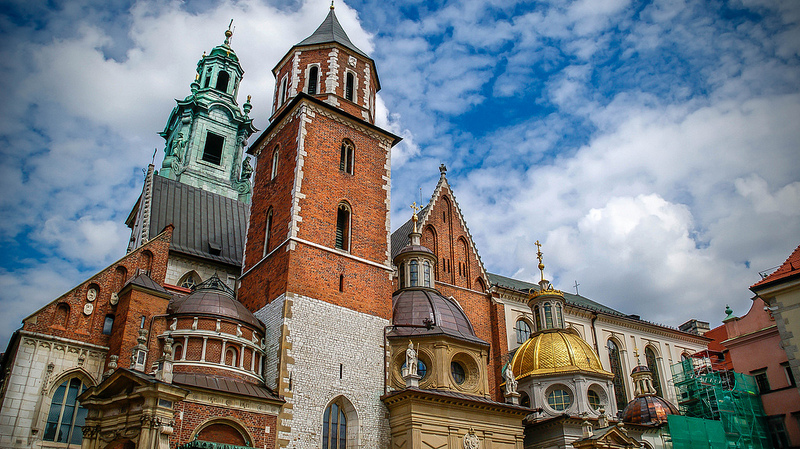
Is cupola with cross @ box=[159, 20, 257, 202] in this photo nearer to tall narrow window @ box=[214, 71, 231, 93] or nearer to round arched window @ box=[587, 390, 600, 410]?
tall narrow window @ box=[214, 71, 231, 93]

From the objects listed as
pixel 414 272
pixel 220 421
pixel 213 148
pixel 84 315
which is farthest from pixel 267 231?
pixel 213 148

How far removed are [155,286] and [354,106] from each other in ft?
36.3

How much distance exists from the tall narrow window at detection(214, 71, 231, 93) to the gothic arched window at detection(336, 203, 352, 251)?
32484 millimetres

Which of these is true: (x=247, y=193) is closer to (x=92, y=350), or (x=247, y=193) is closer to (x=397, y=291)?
(x=397, y=291)

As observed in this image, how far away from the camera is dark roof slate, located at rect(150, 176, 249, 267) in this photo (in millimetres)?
29484

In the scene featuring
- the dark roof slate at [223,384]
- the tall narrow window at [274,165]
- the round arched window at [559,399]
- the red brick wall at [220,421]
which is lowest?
the red brick wall at [220,421]

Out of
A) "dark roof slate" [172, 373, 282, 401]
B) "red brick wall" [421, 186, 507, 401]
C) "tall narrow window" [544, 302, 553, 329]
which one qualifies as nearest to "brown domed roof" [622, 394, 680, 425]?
"tall narrow window" [544, 302, 553, 329]

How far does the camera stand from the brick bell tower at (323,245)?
68.6ft

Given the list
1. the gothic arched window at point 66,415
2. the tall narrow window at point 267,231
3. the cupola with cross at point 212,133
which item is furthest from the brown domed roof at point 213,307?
the cupola with cross at point 212,133

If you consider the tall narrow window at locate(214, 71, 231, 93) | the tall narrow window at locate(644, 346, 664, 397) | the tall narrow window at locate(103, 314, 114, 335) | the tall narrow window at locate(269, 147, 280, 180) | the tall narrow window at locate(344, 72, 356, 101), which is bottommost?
the tall narrow window at locate(103, 314, 114, 335)

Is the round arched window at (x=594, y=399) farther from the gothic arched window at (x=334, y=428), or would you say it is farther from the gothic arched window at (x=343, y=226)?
the gothic arched window at (x=343, y=226)

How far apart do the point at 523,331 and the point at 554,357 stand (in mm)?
5590

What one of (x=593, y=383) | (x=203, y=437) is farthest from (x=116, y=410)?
(x=593, y=383)

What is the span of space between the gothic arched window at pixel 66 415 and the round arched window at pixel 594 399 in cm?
1967
